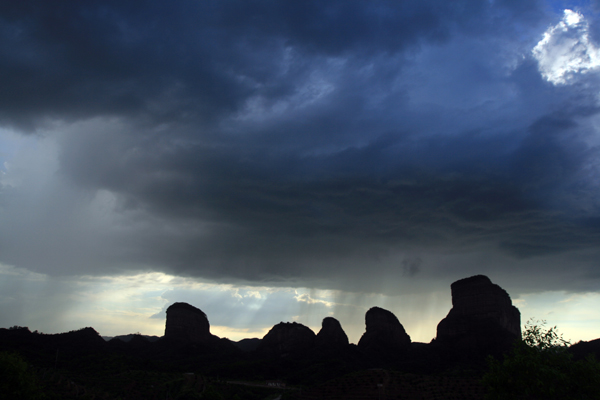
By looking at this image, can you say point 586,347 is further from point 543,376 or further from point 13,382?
point 13,382

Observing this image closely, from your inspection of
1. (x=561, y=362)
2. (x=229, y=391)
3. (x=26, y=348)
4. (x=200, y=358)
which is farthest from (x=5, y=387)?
(x=200, y=358)

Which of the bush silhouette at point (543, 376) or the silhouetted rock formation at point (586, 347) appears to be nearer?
the bush silhouette at point (543, 376)

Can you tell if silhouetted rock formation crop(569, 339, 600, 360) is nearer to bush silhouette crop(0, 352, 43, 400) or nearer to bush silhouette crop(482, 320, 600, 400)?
bush silhouette crop(482, 320, 600, 400)

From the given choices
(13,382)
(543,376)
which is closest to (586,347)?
(543,376)

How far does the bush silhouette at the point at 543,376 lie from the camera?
155 ft

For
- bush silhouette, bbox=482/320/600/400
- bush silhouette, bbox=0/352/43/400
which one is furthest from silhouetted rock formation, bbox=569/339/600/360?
bush silhouette, bbox=0/352/43/400

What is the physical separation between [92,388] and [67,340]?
122515 mm

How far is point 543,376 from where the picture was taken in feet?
156

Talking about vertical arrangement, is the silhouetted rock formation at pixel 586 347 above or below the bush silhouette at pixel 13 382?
above

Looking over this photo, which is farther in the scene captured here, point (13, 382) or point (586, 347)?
point (586, 347)

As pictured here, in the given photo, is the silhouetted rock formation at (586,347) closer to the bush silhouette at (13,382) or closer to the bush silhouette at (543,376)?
the bush silhouette at (543,376)

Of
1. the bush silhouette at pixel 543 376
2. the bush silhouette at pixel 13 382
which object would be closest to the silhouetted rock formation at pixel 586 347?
the bush silhouette at pixel 543 376

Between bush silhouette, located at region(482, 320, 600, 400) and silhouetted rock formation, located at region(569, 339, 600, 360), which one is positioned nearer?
bush silhouette, located at region(482, 320, 600, 400)

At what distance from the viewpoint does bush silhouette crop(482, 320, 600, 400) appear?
155 ft
